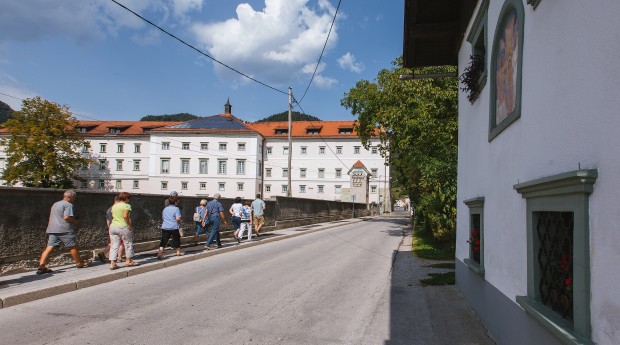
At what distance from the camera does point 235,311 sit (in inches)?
254

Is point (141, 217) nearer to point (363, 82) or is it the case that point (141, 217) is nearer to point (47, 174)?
point (363, 82)

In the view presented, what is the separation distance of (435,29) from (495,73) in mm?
3940

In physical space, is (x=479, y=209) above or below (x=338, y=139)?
below

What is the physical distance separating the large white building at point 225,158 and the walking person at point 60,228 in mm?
52978

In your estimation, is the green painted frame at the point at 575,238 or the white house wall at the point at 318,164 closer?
the green painted frame at the point at 575,238

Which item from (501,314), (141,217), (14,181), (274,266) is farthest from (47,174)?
(501,314)

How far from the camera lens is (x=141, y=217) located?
1232 cm

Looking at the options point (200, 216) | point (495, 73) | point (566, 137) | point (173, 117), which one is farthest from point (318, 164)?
point (566, 137)

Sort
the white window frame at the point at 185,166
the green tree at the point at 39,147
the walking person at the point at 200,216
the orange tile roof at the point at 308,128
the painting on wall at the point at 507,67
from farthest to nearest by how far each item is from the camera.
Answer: the orange tile roof at the point at 308,128 < the white window frame at the point at 185,166 < the green tree at the point at 39,147 < the walking person at the point at 200,216 < the painting on wall at the point at 507,67

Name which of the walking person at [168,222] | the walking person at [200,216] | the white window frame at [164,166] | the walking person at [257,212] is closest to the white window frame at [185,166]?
the white window frame at [164,166]

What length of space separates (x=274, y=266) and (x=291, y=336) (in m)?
6.02

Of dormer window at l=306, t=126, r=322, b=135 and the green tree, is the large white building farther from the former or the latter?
the green tree

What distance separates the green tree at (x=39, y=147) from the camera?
48.6 m

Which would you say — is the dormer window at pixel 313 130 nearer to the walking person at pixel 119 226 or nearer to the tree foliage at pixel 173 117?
the tree foliage at pixel 173 117
